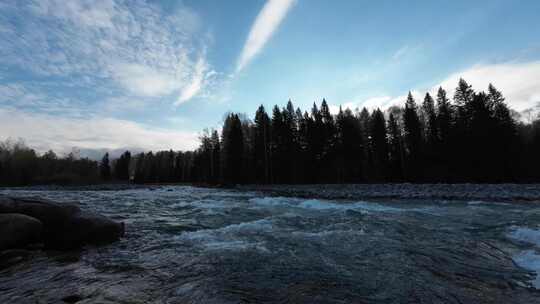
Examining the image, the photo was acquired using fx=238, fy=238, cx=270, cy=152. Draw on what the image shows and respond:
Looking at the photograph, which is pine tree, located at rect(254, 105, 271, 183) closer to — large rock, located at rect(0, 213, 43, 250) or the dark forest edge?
the dark forest edge

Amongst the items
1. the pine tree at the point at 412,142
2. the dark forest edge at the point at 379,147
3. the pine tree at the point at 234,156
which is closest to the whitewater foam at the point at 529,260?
the dark forest edge at the point at 379,147

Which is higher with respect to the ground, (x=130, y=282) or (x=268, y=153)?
(x=268, y=153)

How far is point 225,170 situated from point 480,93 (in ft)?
126

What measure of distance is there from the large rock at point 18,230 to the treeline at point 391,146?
111 feet

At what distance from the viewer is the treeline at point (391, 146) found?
27.5 meters

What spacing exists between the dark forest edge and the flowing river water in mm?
27208

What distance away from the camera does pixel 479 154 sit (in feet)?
90.8

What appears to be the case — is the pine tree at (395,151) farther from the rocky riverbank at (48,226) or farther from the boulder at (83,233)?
the rocky riverbank at (48,226)

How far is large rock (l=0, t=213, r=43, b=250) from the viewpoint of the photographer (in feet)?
14.8

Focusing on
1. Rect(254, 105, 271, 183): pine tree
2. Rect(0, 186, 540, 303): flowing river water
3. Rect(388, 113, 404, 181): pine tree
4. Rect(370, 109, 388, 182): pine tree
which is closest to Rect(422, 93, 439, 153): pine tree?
Rect(388, 113, 404, 181): pine tree

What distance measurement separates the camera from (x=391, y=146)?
39250 millimetres

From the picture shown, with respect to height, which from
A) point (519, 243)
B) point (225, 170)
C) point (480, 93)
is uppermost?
point (480, 93)

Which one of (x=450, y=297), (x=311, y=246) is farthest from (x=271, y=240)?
(x=450, y=297)

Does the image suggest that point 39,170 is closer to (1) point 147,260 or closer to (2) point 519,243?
(1) point 147,260
